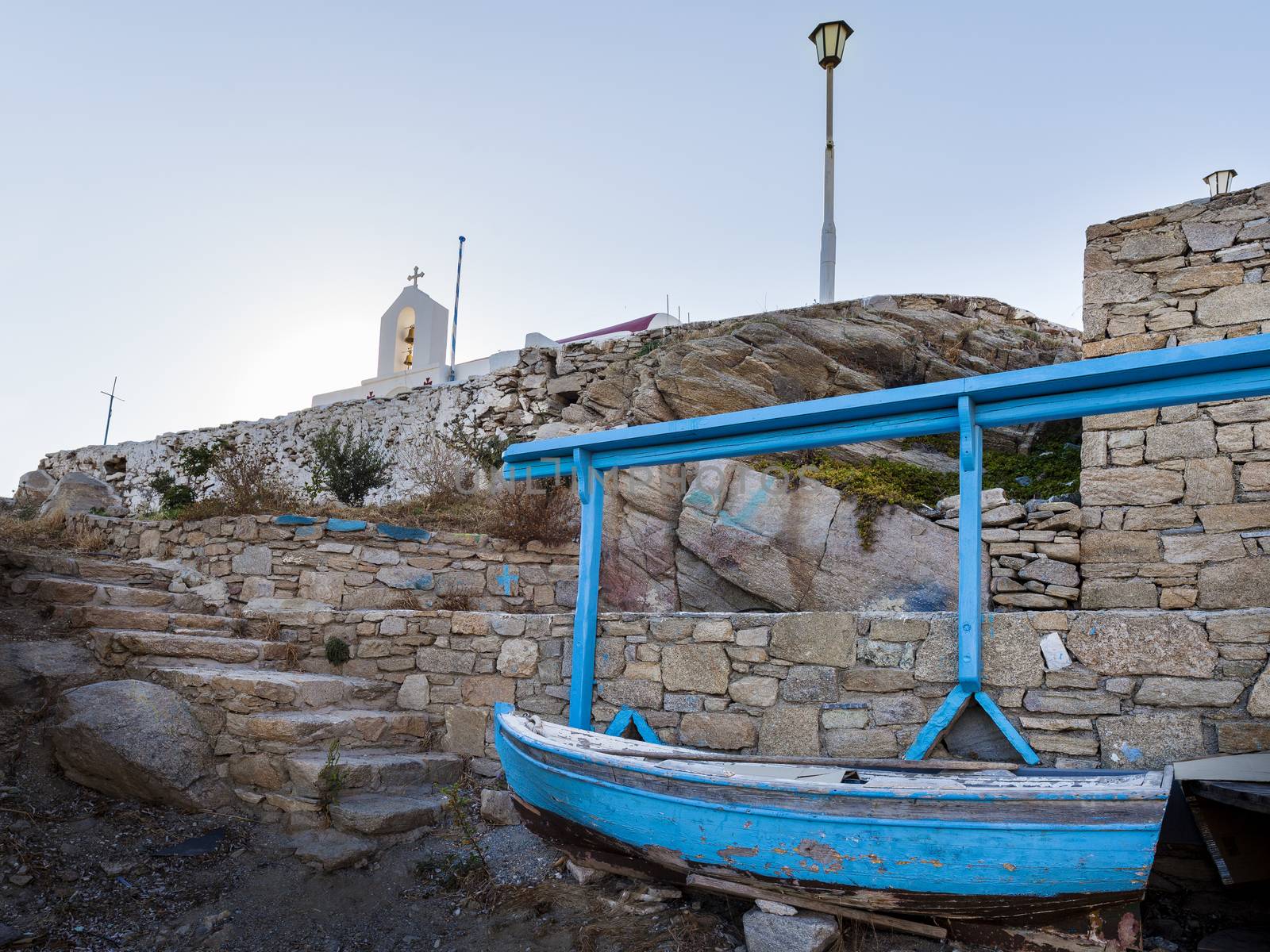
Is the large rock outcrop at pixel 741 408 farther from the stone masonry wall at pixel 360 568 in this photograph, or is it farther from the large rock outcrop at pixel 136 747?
the large rock outcrop at pixel 136 747

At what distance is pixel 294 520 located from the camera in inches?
302

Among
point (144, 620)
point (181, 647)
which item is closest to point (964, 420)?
point (181, 647)

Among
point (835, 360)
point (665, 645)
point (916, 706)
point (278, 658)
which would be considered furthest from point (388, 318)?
point (916, 706)

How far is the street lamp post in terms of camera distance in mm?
12289

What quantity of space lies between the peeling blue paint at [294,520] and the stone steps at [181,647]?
1.19 meters

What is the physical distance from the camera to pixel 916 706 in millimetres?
4707

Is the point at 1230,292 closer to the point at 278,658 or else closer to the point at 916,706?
the point at 916,706

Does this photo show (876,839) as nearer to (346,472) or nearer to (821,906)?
(821,906)

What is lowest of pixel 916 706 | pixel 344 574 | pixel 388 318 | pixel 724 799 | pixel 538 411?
pixel 724 799

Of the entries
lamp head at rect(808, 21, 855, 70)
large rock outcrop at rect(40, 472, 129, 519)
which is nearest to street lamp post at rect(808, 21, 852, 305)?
lamp head at rect(808, 21, 855, 70)

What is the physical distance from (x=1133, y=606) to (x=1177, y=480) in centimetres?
108

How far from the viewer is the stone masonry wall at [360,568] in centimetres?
756

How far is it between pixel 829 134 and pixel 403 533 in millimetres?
9325

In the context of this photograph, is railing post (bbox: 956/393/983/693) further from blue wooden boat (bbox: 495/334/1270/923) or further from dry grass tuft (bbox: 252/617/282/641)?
dry grass tuft (bbox: 252/617/282/641)
